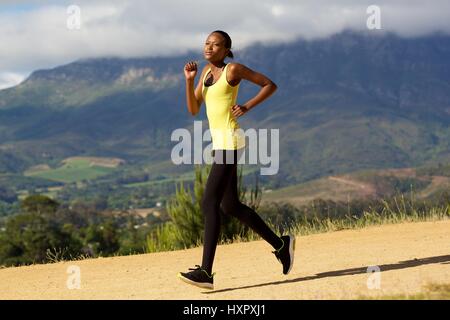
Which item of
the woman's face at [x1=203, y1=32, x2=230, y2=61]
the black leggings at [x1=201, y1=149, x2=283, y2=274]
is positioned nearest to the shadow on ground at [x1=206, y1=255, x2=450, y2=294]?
the black leggings at [x1=201, y1=149, x2=283, y2=274]

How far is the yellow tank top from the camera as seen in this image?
7430 mm

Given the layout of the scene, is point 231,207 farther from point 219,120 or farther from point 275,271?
point 275,271

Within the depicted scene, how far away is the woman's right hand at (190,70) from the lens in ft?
25.1

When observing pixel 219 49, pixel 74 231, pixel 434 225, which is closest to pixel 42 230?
pixel 74 231

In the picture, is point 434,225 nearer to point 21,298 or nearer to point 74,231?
point 21,298

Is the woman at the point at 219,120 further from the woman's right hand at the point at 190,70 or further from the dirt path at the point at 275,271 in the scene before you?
the dirt path at the point at 275,271

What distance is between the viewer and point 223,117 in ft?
24.4

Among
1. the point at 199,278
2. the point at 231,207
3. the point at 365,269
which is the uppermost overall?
the point at 231,207

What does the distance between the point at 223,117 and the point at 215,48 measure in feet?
2.10

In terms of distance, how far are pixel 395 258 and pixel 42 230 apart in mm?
51128

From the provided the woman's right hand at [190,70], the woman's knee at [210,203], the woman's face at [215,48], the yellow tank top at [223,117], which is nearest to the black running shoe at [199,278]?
the woman's knee at [210,203]

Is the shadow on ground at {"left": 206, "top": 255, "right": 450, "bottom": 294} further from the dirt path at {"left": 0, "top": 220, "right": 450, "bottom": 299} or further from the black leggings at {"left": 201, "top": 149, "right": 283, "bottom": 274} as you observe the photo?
the black leggings at {"left": 201, "top": 149, "right": 283, "bottom": 274}

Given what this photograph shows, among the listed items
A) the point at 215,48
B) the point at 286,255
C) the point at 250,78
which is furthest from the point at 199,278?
the point at 215,48

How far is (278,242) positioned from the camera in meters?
8.28
